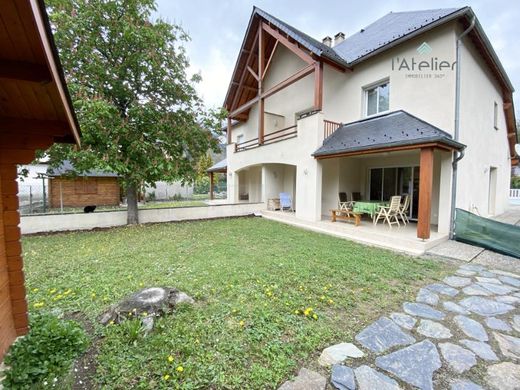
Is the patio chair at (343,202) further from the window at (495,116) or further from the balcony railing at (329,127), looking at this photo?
the window at (495,116)

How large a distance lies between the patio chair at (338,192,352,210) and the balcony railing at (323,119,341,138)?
8.20 feet

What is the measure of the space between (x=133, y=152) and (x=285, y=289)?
6346mm

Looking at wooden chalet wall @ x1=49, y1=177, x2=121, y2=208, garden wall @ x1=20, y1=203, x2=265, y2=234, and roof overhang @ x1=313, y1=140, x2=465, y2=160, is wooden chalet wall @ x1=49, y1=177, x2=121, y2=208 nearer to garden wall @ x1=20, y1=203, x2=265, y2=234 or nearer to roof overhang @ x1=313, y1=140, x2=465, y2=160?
garden wall @ x1=20, y1=203, x2=265, y2=234

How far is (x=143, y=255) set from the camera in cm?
524

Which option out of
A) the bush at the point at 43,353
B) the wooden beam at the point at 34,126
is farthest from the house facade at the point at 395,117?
the bush at the point at 43,353

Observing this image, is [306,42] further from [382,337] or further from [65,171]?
[65,171]

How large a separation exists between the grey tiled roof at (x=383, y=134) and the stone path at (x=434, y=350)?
3864mm

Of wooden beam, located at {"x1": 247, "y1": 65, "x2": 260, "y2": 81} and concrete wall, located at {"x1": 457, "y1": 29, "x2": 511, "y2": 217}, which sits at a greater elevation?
wooden beam, located at {"x1": 247, "y1": 65, "x2": 260, "y2": 81}

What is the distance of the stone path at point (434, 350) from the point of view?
1987mm

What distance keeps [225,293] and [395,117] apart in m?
7.77

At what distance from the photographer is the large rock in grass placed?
2703mm

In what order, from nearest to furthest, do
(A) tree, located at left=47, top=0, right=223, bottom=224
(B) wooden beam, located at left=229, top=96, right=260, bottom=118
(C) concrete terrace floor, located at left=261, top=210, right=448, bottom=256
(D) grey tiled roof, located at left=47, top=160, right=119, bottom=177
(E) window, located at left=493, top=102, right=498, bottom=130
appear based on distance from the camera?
(C) concrete terrace floor, located at left=261, top=210, right=448, bottom=256 → (A) tree, located at left=47, top=0, right=223, bottom=224 → (D) grey tiled roof, located at left=47, top=160, right=119, bottom=177 → (E) window, located at left=493, top=102, right=498, bottom=130 → (B) wooden beam, located at left=229, top=96, right=260, bottom=118

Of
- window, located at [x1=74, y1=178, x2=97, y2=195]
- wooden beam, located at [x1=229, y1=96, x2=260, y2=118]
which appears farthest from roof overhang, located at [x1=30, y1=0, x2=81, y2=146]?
window, located at [x1=74, y1=178, x2=97, y2=195]

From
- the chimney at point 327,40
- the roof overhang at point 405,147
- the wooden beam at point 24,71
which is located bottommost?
the wooden beam at point 24,71
